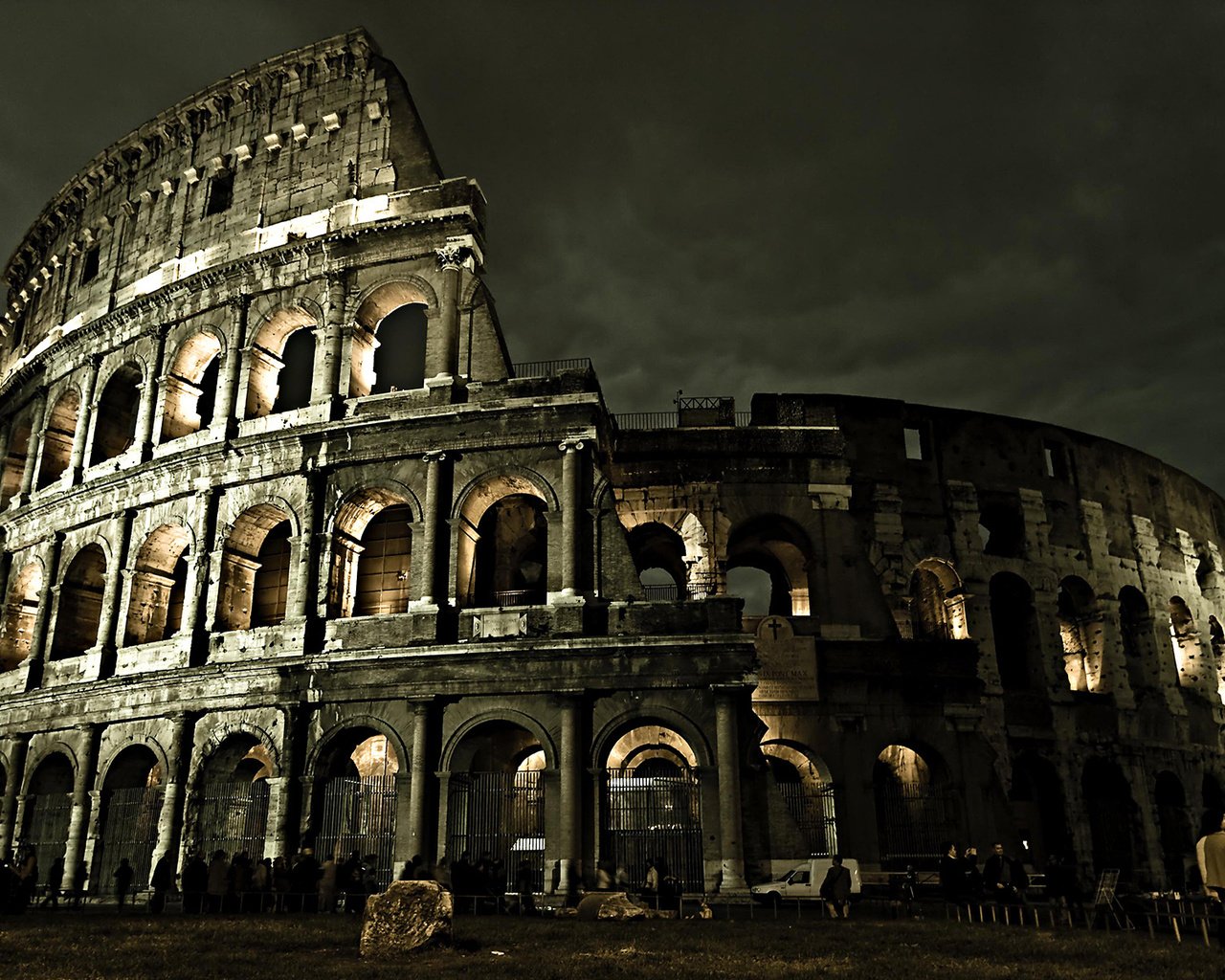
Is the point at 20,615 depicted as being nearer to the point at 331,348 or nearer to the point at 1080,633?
the point at 331,348

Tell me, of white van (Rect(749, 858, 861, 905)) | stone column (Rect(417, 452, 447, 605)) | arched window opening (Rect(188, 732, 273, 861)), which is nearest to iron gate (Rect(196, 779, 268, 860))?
arched window opening (Rect(188, 732, 273, 861))

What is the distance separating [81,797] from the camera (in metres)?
18.7

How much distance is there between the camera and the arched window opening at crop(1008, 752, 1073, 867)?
22141mm

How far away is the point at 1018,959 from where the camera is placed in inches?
334

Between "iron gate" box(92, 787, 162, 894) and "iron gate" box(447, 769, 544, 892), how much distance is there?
5.71 meters

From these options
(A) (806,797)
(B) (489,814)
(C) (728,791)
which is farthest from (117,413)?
(A) (806,797)

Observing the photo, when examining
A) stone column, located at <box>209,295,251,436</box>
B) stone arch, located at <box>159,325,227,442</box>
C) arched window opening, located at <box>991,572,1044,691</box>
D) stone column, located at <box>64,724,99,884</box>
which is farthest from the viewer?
arched window opening, located at <box>991,572,1044,691</box>

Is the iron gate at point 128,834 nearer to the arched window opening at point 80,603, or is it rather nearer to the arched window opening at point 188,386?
the arched window opening at point 80,603

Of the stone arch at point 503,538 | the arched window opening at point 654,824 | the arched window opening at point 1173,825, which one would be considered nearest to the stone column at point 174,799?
the stone arch at point 503,538

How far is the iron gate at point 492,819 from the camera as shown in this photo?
1600 centimetres

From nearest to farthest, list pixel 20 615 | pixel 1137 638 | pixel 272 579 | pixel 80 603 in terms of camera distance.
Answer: pixel 272 579, pixel 80 603, pixel 20 615, pixel 1137 638

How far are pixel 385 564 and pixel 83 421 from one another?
8.47m

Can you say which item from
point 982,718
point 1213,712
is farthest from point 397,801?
point 1213,712

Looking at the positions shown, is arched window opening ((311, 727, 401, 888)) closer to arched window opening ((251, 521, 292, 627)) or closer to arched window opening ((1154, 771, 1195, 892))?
arched window opening ((251, 521, 292, 627))
